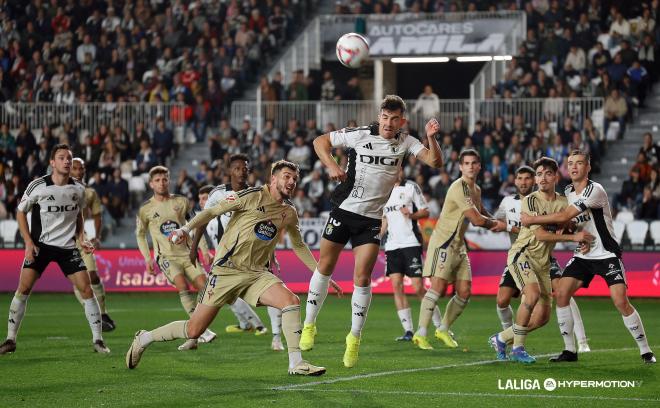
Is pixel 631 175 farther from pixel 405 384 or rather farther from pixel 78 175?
pixel 405 384

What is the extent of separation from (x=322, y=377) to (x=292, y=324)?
0.66 metres

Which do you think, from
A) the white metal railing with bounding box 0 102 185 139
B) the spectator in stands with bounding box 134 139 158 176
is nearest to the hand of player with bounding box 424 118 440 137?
the spectator in stands with bounding box 134 139 158 176

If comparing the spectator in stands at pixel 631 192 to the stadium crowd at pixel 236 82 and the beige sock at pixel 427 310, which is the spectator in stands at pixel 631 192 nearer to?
the stadium crowd at pixel 236 82

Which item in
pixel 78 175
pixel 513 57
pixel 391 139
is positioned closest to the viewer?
pixel 391 139

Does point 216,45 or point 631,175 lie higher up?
point 216,45

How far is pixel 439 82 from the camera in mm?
34344

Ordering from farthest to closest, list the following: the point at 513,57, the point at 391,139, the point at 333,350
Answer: the point at 513,57 → the point at 333,350 → the point at 391,139

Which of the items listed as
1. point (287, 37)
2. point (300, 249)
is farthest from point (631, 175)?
point (300, 249)

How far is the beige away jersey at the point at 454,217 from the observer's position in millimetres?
13500

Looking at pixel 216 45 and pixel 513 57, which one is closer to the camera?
pixel 513 57

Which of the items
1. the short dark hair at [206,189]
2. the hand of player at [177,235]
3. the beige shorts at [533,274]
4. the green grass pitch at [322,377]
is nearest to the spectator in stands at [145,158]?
the green grass pitch at [322,377]

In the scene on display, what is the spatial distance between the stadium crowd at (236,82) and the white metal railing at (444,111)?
129 mm

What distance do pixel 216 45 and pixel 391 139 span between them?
77.4 feet

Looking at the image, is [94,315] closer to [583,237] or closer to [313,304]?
[313,304]
